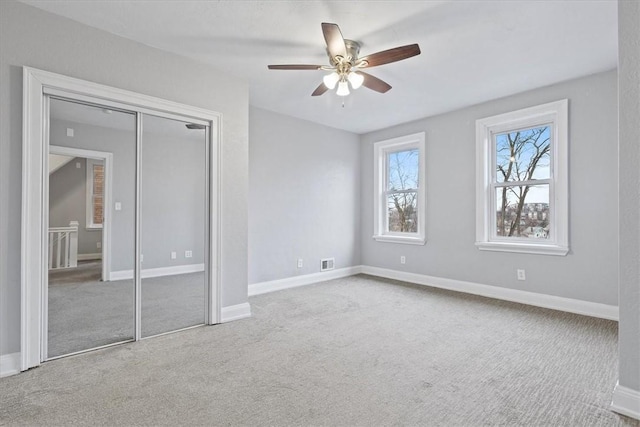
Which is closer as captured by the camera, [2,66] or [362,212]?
[2,66]

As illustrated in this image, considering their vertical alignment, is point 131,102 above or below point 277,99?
below

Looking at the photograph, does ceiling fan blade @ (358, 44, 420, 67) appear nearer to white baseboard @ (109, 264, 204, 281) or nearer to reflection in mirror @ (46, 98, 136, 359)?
reflection in mirror @ (46, 98, 136, 359)

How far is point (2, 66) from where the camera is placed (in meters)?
2.20

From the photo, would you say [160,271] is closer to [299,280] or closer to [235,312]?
[235,312]

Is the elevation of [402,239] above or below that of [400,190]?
below

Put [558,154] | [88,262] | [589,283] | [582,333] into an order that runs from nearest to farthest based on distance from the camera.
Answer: [88,262] → [582,333] → [589,283] → [558,154]

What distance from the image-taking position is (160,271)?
9.89 feet

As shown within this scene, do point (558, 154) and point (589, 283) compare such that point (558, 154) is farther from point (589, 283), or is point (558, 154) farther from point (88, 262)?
point (88, 262)

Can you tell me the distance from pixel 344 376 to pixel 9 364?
229 centimetres

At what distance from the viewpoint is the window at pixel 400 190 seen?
16.5 feet

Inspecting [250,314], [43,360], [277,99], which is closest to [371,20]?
[277,99]

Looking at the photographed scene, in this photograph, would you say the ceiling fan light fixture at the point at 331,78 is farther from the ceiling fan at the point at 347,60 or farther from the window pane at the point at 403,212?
the window pane at the point at 403,212

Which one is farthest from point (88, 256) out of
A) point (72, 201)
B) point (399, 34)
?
point (399, 34)

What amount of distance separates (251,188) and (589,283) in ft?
13.3
